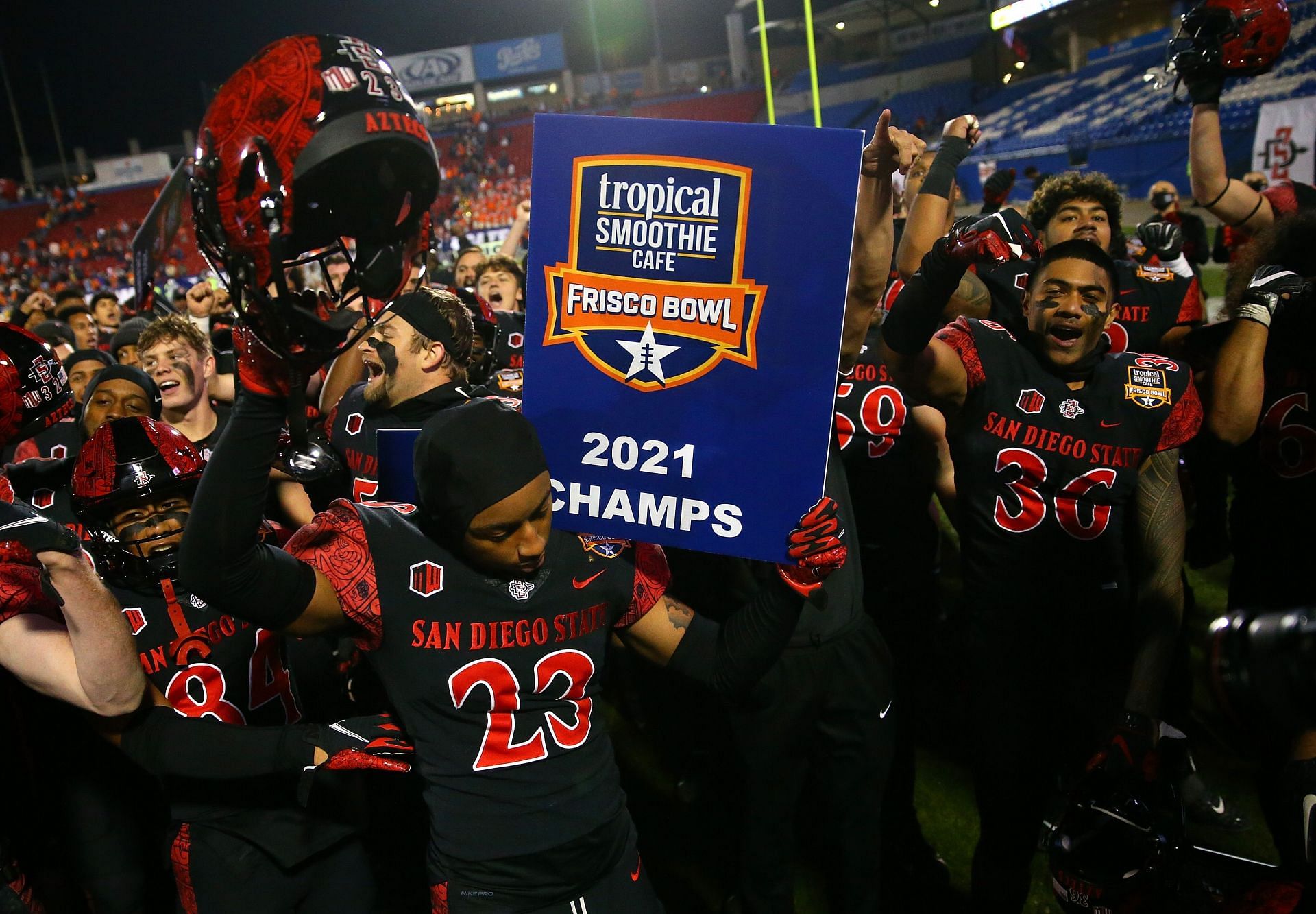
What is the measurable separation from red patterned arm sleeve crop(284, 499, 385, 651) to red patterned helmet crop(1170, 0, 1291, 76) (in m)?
3.67

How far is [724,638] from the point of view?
2.13m

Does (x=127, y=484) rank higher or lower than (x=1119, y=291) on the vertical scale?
higher

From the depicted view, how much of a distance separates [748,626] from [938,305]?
1.09 meters

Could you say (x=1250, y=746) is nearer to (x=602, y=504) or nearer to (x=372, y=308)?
(x=602, y=504)

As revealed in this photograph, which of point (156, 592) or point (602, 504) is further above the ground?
point (602, 504)

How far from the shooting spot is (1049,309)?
274 centimetres

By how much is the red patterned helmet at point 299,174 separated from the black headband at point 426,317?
1675mm

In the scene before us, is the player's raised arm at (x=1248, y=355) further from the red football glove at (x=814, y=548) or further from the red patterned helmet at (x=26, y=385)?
the red patterned helmet at (x=26, y=385)

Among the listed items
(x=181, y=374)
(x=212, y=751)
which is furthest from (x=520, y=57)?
(x=212, y=751)

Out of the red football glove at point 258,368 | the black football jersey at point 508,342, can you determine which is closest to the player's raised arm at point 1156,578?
the red football glove at point 258,368

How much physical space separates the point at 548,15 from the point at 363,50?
57417mm

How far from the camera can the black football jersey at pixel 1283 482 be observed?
2.82m

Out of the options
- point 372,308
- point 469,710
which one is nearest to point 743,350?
point 372,308

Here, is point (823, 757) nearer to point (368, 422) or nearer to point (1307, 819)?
point (1307, 819)
